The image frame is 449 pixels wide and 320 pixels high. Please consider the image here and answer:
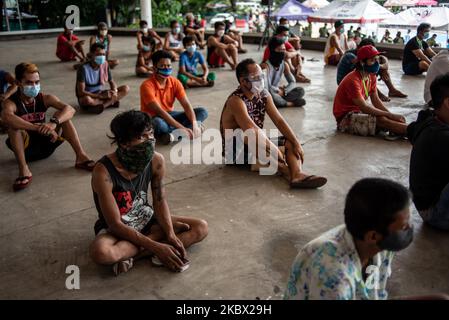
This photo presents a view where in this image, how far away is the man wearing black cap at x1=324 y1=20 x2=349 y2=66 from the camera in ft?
31.3

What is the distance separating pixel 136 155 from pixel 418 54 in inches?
289

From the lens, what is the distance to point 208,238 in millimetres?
3061

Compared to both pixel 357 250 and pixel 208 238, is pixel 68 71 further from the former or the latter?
pixel 357 250

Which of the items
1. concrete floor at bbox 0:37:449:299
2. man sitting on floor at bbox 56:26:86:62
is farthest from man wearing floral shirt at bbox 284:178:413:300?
man sitting on floor at bbox 56:26:86:62

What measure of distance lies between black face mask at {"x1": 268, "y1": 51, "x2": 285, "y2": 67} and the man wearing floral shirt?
15.4 ft

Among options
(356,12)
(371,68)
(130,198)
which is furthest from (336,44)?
(130,198)

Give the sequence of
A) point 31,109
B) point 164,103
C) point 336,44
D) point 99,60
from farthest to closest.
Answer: point 336,44, point 99,60, point 164,103, point 31,109

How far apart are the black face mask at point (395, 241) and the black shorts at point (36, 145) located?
11.7 ft

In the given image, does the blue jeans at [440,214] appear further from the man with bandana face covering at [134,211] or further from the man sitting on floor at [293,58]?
the man sitting on floor at [293,58]

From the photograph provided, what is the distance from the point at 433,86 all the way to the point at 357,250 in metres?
1.79

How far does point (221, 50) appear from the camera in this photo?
9.68m

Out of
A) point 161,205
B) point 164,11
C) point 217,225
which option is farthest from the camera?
point 164,11

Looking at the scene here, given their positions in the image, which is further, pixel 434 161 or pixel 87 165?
pixel 87 165

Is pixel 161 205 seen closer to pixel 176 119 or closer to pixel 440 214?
pixel 440 214
